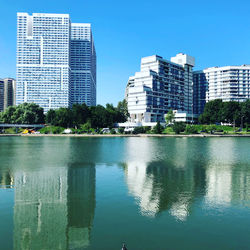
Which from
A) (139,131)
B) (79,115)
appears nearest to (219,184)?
(139,131)

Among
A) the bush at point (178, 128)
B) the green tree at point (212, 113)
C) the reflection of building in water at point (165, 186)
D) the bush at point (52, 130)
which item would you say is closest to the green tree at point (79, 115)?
the bush at point (52, 130)

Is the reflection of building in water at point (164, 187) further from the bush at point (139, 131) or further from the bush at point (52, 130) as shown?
the bush at point (52, 130)

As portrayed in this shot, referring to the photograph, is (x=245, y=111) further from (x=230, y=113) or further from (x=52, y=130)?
(x=52, y=130)

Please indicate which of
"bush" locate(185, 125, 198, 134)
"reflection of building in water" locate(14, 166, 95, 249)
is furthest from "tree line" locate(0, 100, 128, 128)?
"reflection of building in water" locate(14, 166, 95, 249)

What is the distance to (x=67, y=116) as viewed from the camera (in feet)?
534

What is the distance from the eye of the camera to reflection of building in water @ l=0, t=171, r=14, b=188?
26500 mm

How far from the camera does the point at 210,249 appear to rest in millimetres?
13234

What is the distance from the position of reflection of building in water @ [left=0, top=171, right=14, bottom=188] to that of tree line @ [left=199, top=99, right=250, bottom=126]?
477 ft

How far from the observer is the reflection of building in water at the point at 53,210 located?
48.1ft

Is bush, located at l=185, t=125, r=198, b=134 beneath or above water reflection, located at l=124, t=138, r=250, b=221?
above

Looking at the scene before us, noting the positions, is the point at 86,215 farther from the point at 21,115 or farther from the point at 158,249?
the point at 21,115

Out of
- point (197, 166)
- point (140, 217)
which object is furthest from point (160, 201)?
point (197, 166)

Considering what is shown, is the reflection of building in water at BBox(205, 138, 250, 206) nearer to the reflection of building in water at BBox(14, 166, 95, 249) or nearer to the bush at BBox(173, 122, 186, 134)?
the reflection of building in water at BBox(14, 166, 95, 249)

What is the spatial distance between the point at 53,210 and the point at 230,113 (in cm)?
15423
